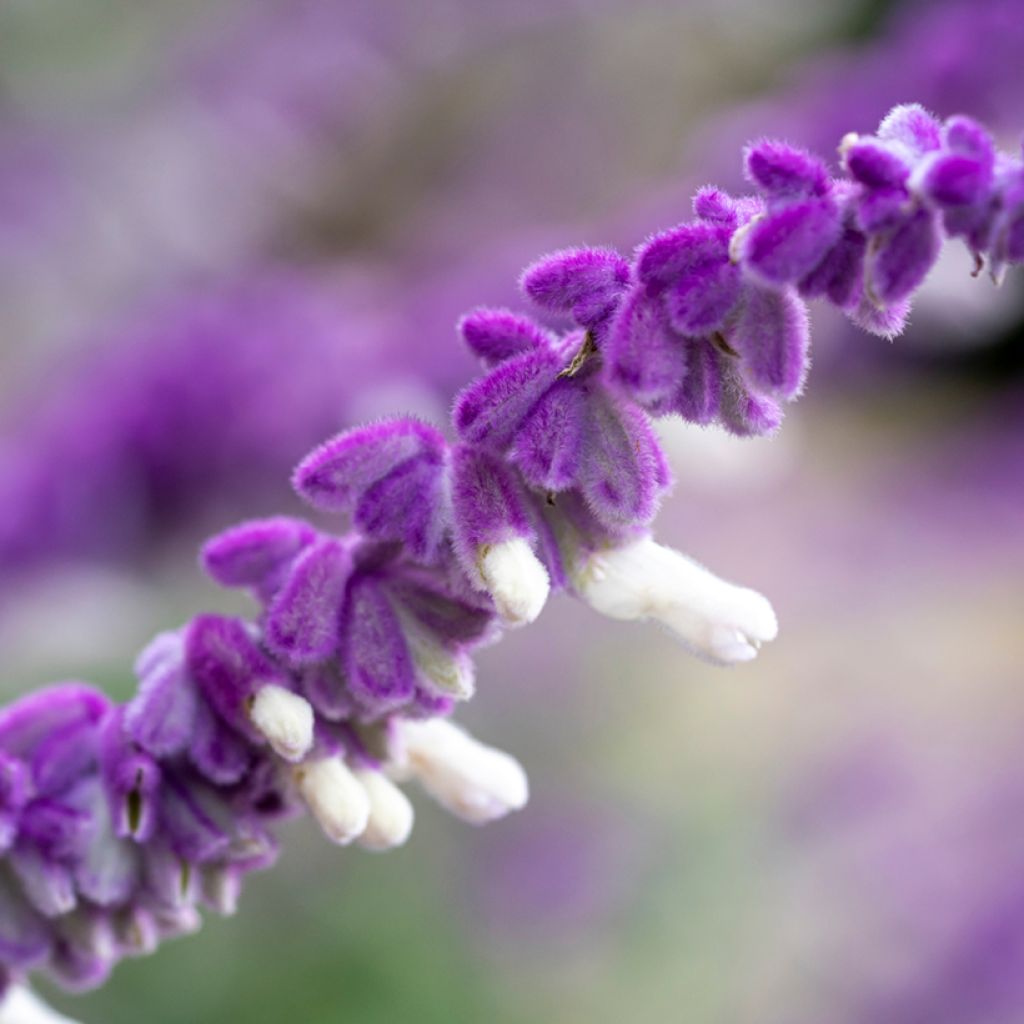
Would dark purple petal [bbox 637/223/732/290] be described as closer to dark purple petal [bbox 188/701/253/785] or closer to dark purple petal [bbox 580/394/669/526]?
dark purple petal [bbox 580/394/669/526]

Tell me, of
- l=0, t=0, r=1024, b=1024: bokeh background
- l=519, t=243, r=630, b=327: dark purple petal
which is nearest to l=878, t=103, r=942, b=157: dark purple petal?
l=519, t=243, r=630, b=327: dark purple petal

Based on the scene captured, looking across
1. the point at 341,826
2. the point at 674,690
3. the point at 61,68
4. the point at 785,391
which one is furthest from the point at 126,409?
the point at 61,68

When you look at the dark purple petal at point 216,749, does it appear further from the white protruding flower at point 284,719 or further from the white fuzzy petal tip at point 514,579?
the white fuzzy petal tip at point 514,579

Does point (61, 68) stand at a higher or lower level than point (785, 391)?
higher

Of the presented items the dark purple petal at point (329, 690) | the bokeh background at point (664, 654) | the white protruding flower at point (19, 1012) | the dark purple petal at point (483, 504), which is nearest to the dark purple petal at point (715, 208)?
the dark purple petal at point (483, 504)

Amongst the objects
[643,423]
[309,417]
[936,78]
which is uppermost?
[936,78]

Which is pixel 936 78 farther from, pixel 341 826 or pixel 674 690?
pixel 341 826

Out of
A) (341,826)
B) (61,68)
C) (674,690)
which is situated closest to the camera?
(341,826)

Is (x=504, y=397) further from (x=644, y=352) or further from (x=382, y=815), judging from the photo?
(x=382, y=815)
